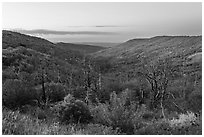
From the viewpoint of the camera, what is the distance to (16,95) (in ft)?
40.9

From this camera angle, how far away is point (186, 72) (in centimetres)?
3494

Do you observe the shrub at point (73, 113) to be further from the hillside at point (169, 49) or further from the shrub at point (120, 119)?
the hillside at point (169, 49)

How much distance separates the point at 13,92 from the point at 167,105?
31.7 feet

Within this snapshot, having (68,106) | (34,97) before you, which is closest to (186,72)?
(34,97)

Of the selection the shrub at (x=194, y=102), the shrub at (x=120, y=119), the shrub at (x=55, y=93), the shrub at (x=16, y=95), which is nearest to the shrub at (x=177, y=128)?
the shrub at (x=120, y=119)

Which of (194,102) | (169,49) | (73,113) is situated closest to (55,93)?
(73,113)

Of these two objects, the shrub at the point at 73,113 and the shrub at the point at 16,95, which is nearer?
the shrub at the point at 73,113

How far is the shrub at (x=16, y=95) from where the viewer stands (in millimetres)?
12125

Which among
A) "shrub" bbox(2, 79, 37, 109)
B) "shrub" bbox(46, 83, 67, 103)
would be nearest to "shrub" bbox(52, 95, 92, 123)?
"shrub" bbox(2, 79, 37, 109)

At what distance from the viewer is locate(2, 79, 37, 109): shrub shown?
12125 millimetres

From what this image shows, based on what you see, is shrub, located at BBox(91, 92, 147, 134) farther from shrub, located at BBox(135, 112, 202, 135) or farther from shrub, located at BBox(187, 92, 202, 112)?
shrub, located at BBox(187, 92, 202, 112)

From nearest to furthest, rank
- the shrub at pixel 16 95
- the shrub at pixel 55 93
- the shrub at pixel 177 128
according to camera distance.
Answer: the shrub at pixel 177 128 → the shrub at pixel 16 95 → the shrub at pixel 55 93

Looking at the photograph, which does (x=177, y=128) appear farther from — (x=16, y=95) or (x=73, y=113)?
(x=16, y=95)

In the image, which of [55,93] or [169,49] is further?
[169,49]
